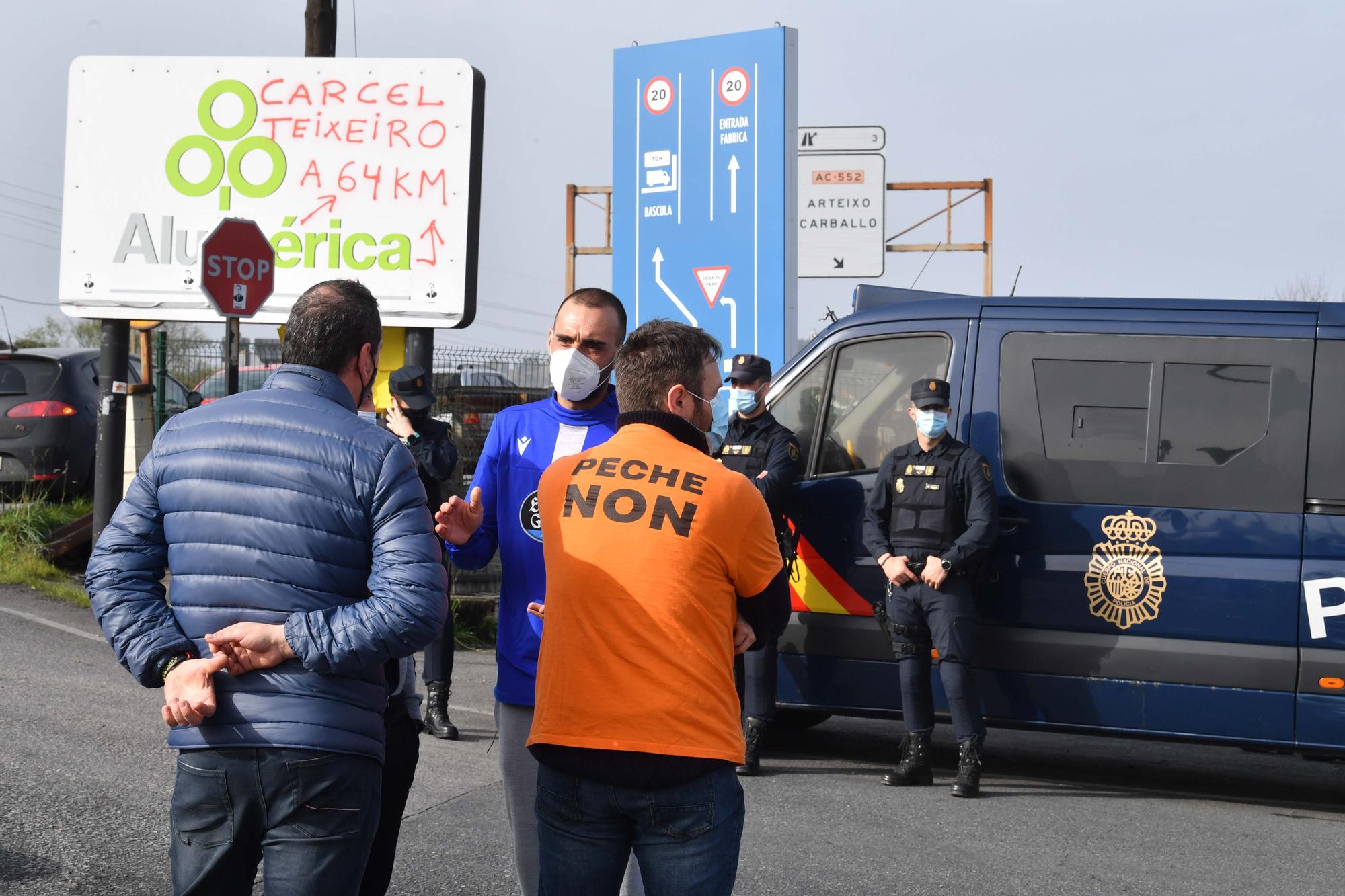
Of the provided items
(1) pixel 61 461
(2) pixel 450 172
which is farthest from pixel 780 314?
(1) pixel 61 461

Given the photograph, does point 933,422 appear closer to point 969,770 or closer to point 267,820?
point 969,770

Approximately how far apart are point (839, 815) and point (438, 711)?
2291mm

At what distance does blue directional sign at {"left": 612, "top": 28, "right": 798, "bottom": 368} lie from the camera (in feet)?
35.6

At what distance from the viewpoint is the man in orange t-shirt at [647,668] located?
250cm

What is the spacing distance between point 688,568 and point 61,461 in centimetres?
1026

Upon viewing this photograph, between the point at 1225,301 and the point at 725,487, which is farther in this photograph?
the point at 1225,301

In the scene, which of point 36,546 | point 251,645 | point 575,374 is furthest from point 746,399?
point 36,546

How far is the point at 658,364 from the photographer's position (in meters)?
2.73

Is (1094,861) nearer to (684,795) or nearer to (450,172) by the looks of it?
(684,795)

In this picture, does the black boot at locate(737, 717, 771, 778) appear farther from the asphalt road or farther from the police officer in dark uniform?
the police officer in dark uniform

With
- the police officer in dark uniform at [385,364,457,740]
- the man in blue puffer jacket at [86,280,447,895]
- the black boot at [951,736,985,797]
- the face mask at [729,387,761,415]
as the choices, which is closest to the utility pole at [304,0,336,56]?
the police officer in dark uniform at [385,364,457,740]

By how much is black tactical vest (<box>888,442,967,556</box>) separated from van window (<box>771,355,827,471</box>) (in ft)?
2.20

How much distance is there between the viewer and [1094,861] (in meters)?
5.11

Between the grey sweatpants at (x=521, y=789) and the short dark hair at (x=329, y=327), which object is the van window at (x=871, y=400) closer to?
the grey sweatpants at (x=521, y=789)
